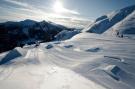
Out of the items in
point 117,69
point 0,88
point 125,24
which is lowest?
point 0,88

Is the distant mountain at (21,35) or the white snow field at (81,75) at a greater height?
the white snow field at (81,75)

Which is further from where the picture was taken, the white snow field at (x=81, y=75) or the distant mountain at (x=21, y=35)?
the distant mountain at (x=21, y=35)

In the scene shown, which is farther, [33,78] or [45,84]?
[33,78]

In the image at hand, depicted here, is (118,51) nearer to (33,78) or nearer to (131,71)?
(131,71)

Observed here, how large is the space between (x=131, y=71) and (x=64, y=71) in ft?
13.2

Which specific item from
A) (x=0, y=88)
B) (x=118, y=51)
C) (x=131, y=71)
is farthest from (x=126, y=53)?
(x=0, y=88)

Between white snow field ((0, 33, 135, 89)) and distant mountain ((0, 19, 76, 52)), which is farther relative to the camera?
distant mountain ((0, 19, 76, 52))

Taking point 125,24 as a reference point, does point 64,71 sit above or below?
below

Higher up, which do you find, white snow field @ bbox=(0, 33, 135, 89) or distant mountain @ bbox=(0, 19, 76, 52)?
white snow field @ bbox=(0, 33, 135, 89)

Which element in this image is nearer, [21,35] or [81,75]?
[81,75]

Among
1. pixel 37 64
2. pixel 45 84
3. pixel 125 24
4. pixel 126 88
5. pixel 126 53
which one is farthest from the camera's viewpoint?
pixel 125 24

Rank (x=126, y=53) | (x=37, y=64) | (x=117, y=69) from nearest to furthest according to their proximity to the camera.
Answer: (x=117, y=69)
(x=126, y=53)
(x=37, y=64)

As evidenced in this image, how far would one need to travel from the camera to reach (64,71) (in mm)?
10938

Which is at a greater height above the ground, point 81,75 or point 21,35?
point 81,75
